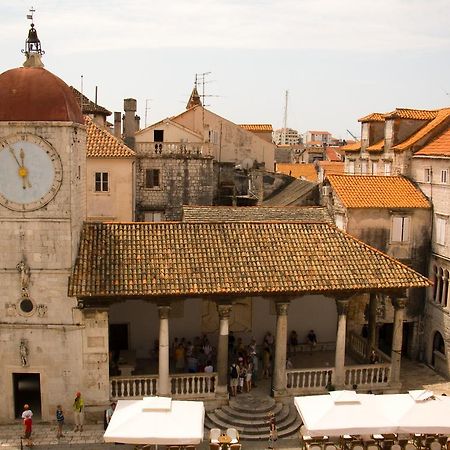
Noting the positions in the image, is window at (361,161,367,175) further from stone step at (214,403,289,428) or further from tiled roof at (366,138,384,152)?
stone step at (214,403,289,428)

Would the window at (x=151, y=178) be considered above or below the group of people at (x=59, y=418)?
above

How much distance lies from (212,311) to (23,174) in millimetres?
10588

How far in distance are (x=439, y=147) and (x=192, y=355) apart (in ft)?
58.2

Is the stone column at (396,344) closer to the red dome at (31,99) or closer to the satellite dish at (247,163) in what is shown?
the red dome at (31,99)

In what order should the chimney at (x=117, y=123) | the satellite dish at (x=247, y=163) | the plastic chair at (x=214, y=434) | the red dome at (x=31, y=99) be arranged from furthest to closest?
the chimney at (x=117, y=123) → the satellite dish at (x=247, y=163) → the red dome at (x=31, y=99) → the plastic chair at (x=214, y=434)

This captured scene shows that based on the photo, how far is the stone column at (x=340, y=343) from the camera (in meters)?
22.8

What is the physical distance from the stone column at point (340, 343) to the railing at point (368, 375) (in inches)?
14.0

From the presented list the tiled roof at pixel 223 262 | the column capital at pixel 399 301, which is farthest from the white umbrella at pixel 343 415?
the column capital at pixel 399 301

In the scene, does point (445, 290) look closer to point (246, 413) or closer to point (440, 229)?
point (440, 229)

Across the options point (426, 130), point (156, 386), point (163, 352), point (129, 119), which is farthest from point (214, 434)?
point (129, 119)

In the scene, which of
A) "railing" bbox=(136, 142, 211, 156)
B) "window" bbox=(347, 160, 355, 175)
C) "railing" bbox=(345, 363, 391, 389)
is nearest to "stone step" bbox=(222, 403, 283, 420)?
"railing" bbox=(345, 363, 391, 389)

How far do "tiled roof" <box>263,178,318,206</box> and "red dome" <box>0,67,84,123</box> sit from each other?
1956cm

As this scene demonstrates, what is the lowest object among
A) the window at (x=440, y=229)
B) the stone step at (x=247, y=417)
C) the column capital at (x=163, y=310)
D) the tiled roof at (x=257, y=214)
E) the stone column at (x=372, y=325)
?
the stone step at (x=247, y=417)

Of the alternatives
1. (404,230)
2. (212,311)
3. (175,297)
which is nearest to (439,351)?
(404,230)
